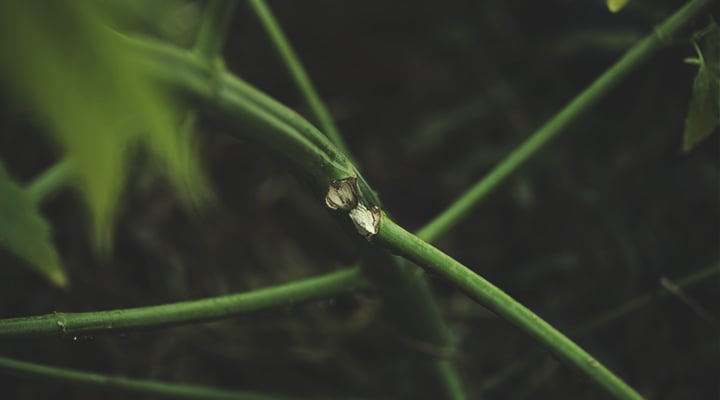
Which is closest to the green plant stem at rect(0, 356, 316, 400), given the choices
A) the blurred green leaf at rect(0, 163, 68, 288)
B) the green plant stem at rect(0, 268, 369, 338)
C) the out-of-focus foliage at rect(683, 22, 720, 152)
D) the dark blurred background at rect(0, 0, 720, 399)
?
the green plant stem at rect(0, 268, 369, 338)

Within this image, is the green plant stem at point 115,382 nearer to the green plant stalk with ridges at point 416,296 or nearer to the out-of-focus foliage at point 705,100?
the green plant stalk with ridges at point 416,296

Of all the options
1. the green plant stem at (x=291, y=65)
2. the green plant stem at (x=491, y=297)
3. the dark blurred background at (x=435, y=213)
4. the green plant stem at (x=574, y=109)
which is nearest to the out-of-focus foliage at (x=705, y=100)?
the green plant stem at (x=574, y=109)

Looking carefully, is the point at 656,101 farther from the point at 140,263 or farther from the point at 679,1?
the point at 140,263

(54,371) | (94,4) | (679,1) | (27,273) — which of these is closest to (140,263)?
(27,273)

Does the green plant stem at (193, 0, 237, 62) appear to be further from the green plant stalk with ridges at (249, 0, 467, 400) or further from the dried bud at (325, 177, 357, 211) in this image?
the dried bud at (325, 177, 357, 211)

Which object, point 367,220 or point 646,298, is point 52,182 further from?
point 646,298

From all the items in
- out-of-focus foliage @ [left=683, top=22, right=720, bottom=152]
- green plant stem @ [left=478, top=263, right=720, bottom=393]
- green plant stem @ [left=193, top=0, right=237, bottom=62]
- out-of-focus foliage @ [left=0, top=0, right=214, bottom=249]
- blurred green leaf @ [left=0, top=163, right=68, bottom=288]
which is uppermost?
green plant stem @ [left=193, top=0, right=237, bottom=62]

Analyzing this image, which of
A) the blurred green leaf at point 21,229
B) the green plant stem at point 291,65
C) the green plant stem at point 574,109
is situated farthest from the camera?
the green plant stem at point 291,65

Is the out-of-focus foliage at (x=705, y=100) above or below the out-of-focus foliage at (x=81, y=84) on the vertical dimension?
above

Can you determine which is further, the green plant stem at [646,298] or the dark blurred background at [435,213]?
the dark blurred background at [435,213]
